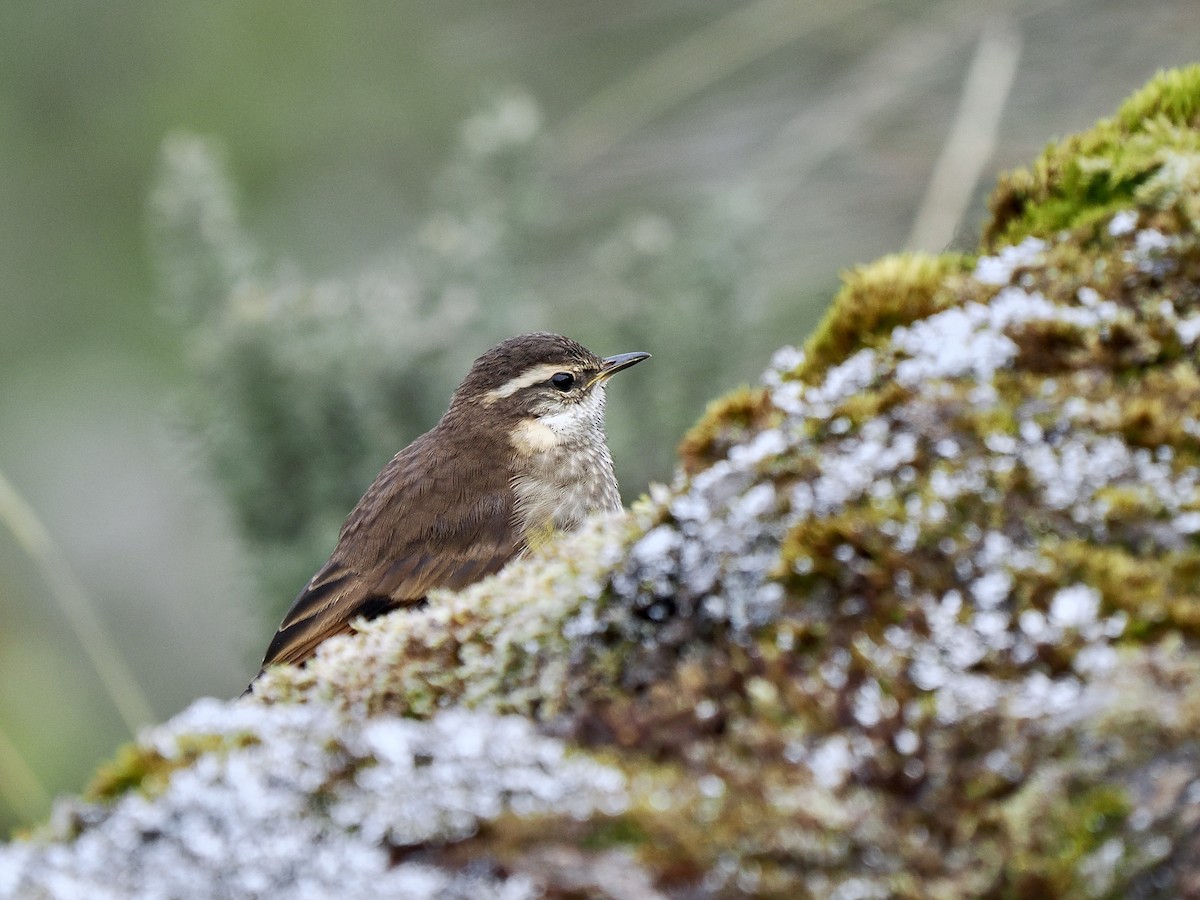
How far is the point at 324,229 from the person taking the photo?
10.3 m

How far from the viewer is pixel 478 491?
16.5 ft

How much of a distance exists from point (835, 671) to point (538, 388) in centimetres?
379

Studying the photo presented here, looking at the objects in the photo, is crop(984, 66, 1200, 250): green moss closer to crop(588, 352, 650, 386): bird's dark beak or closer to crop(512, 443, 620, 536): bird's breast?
crop(512, 443, 620, 536): bird's breast

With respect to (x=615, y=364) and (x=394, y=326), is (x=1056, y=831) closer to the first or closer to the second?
(x=615, y=364)

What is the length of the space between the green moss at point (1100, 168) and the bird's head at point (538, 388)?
2879 millimetres

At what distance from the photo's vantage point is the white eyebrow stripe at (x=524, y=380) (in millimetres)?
5469

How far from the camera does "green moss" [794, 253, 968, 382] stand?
2275mm

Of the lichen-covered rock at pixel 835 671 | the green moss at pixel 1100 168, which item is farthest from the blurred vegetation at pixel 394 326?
the lichen-covered rock at pixel 835 671

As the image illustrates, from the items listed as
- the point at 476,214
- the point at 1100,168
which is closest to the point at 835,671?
the point at 1100,168

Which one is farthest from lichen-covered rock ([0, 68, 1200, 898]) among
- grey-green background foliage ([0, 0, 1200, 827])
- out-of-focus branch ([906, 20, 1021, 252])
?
out-of-focus branch ([906, 20, 1021, 252])

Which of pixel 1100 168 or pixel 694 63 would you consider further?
pixel 694 63

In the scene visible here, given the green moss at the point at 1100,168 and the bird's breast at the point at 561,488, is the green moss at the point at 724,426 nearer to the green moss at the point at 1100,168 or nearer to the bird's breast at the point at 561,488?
the green moss at the point at 1100,168

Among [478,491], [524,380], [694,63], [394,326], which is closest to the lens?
[478,491]

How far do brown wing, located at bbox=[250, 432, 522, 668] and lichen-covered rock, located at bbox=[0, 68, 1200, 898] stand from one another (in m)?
2.33
